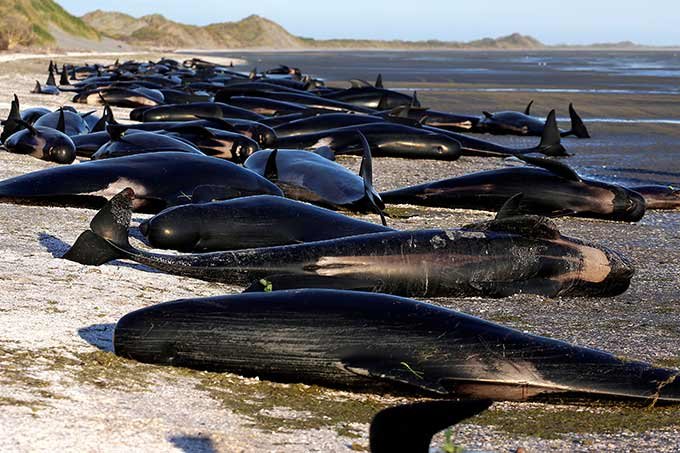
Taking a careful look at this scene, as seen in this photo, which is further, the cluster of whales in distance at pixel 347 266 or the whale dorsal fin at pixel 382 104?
the whale dorsal fin at pixel 382 104

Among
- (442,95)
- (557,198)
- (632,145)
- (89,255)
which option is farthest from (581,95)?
(89,255)

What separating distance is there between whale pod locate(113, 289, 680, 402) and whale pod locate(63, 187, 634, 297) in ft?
2.91

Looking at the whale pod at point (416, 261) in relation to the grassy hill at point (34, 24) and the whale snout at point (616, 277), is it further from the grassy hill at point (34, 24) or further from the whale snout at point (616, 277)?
the grassy hill at point (34, 24)

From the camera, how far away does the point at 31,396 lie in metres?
3.25

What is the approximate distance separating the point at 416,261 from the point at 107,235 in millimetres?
1612

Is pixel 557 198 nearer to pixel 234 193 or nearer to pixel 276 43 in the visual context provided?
pixel 234 193

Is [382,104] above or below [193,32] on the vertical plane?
above

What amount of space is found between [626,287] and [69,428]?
3669 millimetres

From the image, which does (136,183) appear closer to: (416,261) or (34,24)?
(416,261)

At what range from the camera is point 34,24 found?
6569 centimetres

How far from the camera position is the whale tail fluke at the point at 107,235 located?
4.89 meters

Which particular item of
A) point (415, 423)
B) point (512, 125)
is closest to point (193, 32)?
point (512, 125)

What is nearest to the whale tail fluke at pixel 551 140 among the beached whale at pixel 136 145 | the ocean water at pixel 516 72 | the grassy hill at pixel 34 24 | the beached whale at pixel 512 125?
the beached whale at pixel 512 125

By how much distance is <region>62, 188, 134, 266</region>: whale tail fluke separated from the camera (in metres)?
4.89
